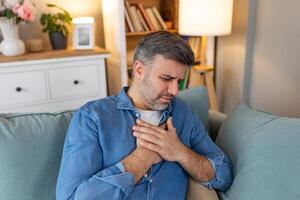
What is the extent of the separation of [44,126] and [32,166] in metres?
0.15

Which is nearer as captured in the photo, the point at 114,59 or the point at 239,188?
the point at 239,188

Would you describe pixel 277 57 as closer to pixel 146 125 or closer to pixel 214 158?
pixel 214 158

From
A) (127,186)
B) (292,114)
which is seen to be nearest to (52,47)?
(127,186)

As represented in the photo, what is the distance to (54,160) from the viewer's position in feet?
3.68

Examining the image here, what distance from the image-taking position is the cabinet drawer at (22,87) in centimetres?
201

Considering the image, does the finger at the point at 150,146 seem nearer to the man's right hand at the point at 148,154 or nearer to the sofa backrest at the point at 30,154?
the man's right hand at the point at 148,154

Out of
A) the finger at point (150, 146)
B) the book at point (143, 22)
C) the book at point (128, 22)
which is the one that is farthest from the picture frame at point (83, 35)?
the finger at point (150, 146)

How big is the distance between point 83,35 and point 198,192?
5.20ft

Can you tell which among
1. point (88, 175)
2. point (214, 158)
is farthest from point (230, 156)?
point (88, 175)

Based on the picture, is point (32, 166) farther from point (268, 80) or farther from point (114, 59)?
point (268, 80)

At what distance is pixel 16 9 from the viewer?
196cm

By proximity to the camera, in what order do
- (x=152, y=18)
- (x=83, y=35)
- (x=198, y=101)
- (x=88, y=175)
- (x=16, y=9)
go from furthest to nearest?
1. (x=152, y=18)
2. (x=83, y=35)
3. (x=16, y=9)
4. (x=198, y=101)
5. (x=88, y=175)

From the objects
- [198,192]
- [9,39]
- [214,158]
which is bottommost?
[198,192]

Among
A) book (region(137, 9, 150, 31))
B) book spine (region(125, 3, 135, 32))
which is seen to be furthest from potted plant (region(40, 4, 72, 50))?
book (region(137, 9, 150, 31))
